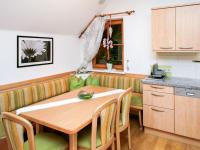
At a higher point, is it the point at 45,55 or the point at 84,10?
the point at 84,10

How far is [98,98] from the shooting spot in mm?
2467

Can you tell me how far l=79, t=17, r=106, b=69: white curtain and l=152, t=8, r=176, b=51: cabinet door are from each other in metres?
1.27

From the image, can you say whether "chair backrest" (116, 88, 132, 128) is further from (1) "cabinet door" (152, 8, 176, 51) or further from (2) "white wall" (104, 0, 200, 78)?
(2) "white wall" (104, 0, 200, 78)

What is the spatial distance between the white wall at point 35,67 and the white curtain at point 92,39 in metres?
0.21

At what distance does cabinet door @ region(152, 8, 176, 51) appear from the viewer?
9.30ft

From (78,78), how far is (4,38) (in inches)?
59.1

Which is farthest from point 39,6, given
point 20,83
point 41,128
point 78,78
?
point 41,128

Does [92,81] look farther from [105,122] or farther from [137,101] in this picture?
[105,122]

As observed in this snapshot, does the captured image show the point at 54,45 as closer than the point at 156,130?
No

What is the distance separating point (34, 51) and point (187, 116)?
8.71ft

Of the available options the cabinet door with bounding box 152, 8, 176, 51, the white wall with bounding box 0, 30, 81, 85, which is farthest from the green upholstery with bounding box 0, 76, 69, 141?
the cabinet door with bounding box 152, 8, 176, 51

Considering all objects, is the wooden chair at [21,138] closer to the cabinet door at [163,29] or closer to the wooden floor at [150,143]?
the wooden floor at [150,143]

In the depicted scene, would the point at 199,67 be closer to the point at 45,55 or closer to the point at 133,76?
the point at 133,76

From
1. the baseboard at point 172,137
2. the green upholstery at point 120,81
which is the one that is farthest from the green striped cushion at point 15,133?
the green upholstery at point 120,81
